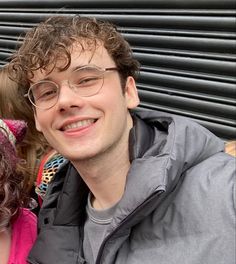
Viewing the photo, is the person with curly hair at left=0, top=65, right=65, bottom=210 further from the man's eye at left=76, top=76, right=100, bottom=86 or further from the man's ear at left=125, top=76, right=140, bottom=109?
the man's eye at left=76, top=76, right=100, bottom=86

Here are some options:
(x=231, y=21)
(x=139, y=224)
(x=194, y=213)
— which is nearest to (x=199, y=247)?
(x=194, y=213)

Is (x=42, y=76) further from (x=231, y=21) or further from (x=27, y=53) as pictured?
(x=231, y=21)

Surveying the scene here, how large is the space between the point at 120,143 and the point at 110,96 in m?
0.22

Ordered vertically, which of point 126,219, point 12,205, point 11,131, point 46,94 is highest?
point 46,94

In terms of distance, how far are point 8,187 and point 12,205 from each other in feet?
0.31

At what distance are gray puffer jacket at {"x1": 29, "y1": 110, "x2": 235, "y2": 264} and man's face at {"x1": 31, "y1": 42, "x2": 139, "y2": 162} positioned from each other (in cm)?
12

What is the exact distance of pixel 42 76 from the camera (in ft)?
6.39

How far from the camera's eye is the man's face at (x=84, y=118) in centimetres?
188

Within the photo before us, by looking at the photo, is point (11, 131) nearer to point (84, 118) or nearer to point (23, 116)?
point (84, 118)

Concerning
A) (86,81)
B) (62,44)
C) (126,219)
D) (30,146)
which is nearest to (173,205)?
(126,219)

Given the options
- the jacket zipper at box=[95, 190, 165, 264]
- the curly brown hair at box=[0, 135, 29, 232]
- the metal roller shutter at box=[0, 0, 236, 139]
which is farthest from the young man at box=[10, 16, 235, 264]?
the metal roller shutter at box=[0, 0, 236, 139]

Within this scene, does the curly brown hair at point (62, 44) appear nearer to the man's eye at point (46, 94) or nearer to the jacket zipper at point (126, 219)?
the man's eye at point (46, 94)

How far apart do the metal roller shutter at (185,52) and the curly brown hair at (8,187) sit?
5.14 feet

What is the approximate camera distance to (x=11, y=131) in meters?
2.15
